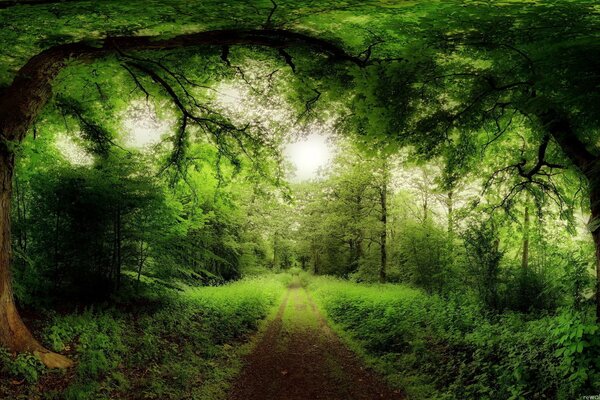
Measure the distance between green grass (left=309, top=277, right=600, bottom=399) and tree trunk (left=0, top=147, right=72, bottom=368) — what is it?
22.2ft

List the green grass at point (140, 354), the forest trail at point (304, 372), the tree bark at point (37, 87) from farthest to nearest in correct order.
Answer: the forest trail at point (304, 372) < the tree bark at point (37, 87) < the green grass at point (140, 354)

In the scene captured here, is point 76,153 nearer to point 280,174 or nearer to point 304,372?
point 280,174

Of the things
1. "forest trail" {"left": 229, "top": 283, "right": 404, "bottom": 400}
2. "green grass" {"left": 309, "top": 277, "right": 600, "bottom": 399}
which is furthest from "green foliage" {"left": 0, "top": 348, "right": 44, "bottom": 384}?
"green grass" {"left": 309, "top": 277, "right": 600, "bottom": 399}

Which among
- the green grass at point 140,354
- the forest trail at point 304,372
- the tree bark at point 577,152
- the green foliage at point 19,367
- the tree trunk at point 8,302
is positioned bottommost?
the forest trail at point 304,372

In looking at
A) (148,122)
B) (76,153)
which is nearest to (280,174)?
(148,122)

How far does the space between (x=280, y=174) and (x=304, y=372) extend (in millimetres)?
5301

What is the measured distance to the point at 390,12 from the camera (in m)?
4.65

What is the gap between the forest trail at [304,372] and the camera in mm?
6895

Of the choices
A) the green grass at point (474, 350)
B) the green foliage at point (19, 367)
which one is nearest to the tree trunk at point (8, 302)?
the green foliage at point (19, 367)

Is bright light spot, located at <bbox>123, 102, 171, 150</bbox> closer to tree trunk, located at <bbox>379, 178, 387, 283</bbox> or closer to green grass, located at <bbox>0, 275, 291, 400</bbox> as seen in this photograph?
green grass, located at <bbox>0, 275, 291, 400</bbox>

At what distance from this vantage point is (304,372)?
8203 mm

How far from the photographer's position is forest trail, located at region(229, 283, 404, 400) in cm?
689

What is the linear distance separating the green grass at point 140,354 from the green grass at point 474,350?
392 centimetres

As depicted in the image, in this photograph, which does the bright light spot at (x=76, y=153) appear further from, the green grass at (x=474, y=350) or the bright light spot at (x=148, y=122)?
the green grass at (x=474, y=350)
